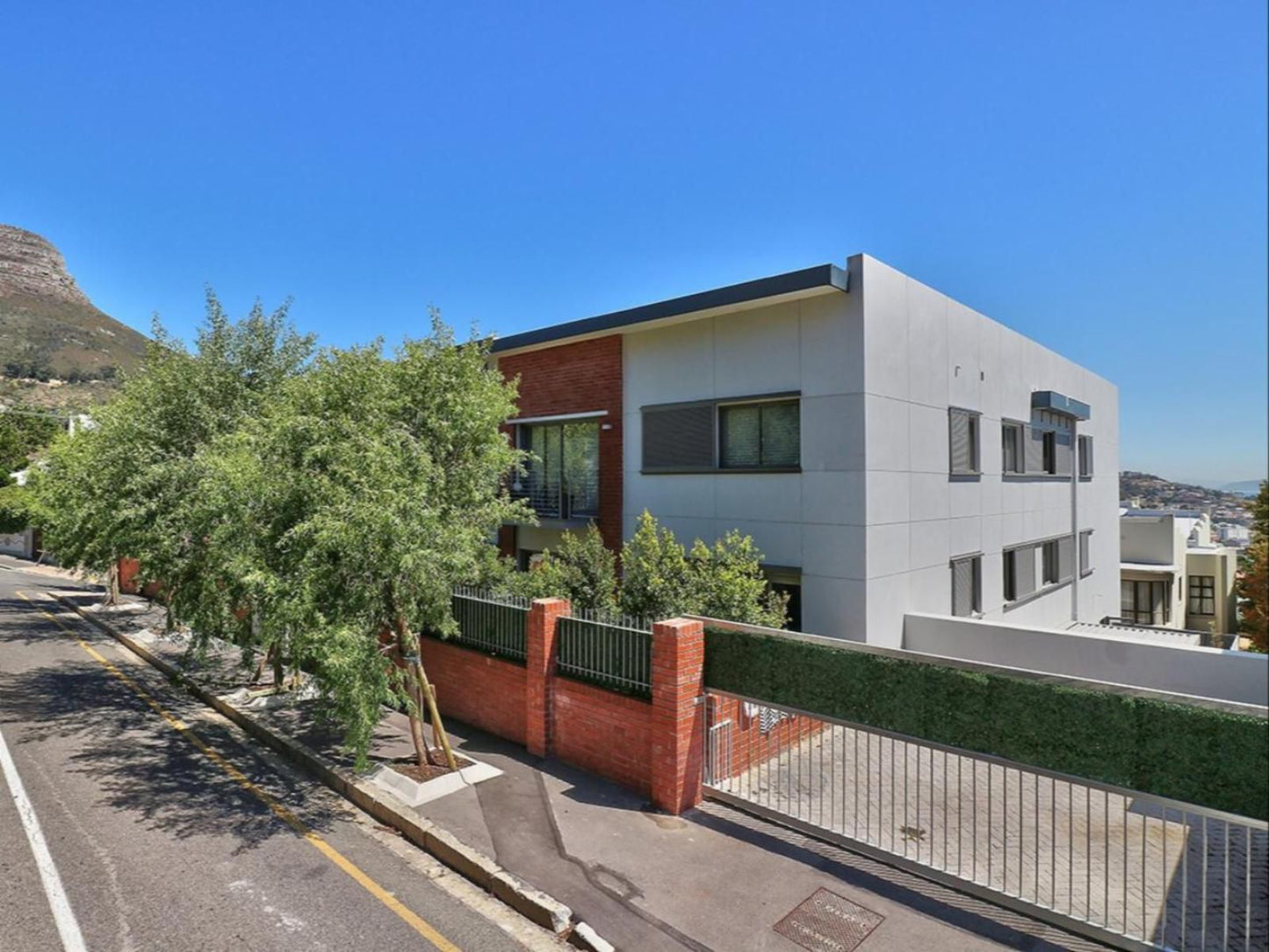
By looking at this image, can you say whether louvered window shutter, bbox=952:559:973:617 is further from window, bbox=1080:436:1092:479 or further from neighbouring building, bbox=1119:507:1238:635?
neighbouring building, bbox=1119:507:1238:635

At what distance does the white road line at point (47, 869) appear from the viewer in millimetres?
5520

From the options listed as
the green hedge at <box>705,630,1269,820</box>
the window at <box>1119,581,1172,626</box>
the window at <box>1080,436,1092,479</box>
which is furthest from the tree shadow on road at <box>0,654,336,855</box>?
the window at <box>1119,581,1172,626</box>

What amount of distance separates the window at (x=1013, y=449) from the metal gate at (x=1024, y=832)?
8.96 meters

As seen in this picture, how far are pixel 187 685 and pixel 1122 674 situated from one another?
16.0m

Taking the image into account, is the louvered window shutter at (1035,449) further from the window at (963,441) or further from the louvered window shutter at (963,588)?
the louvered window shutter at (963,588)

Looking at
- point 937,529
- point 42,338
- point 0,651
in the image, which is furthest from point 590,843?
point 42,338

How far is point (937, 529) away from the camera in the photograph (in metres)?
12.9

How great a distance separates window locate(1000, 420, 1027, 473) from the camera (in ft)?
52.5

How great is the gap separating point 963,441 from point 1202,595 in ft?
96.3

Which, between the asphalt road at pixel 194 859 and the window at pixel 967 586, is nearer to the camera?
the asphalt road at pixel 194 859

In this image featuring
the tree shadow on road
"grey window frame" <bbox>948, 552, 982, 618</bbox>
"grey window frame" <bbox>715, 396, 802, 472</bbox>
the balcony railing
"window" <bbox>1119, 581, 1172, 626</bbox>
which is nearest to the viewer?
the tree shadow on road

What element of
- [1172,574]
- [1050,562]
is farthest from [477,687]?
[1172,574]

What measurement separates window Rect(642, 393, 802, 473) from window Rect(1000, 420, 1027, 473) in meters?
6.91

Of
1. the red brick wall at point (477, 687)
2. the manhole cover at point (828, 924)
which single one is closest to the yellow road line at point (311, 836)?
the manhole cover at point (828, 924)
